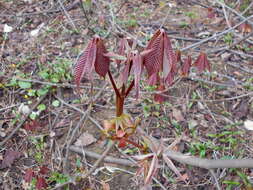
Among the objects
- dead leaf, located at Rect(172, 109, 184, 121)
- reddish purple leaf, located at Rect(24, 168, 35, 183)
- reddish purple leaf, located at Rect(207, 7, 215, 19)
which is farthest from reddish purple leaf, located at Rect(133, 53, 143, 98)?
reddish purple leaf, located at Rect(207, 7, 215, 19)

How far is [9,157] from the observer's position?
1679mm

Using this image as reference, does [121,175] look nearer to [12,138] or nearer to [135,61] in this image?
[12,138]

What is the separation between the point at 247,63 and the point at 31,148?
1.63 m

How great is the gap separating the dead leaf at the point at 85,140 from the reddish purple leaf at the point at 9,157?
0.33 m

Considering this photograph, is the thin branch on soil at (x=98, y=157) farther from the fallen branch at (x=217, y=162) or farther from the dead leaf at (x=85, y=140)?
the fallen branch at (x=217, y=162)

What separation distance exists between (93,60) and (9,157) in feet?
3.74

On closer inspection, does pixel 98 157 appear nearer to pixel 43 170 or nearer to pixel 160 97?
pixel 43 170

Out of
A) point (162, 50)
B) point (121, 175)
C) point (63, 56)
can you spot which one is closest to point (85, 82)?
point (63, 56)

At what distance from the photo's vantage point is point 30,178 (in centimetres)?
156

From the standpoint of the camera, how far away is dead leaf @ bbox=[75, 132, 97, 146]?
175 centimetres

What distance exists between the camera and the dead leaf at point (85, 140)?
1745 mm

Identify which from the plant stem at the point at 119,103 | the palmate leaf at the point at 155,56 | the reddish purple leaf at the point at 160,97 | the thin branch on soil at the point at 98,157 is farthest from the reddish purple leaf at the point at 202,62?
the palmate leaf at the point at 155,56

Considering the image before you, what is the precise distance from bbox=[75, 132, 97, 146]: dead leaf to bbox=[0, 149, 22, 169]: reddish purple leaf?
0.33m

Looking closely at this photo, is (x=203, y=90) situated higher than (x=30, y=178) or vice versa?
(x=203, y=90)
